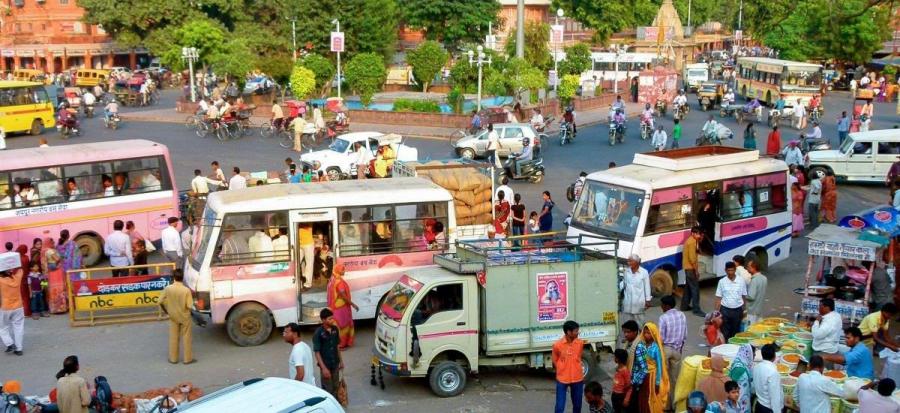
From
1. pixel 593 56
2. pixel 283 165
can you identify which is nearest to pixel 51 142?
pixel 283 165

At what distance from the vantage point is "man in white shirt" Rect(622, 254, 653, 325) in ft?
41.8

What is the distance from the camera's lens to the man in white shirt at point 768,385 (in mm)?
9508

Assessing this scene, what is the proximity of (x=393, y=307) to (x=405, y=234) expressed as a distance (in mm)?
3041

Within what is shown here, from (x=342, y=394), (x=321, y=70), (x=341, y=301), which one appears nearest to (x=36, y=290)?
(x=341, y=301)

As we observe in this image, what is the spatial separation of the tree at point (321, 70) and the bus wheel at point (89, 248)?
31.1 m

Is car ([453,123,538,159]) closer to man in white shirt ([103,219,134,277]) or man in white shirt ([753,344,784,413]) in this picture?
man in white shirt ([103,219,134,277])

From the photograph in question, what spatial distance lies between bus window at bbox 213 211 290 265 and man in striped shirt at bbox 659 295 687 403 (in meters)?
5.58

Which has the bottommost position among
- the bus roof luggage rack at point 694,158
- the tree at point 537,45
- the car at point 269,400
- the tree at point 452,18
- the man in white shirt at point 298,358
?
the man in white shirt at point 298,358

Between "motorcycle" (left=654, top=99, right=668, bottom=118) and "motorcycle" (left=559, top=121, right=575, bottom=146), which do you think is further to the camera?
"motorcycle" (left=654, top=99, right=668, bottom=118)

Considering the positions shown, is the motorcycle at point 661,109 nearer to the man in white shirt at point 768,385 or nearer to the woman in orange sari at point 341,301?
the woman in orange sari at point 341,301

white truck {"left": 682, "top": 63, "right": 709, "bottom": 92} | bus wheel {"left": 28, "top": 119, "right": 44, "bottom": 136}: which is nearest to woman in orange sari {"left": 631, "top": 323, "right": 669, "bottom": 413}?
bus wheel {"left": 28, "top": 119, "right": 44, "bottom": 136}

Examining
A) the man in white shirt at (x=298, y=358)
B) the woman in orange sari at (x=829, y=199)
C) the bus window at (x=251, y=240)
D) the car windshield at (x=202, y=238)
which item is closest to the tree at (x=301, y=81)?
the woman in orange sari at (x=829, y=199)

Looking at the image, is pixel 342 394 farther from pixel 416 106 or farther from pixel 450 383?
pixel 416 106

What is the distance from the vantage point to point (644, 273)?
12.8 metres
